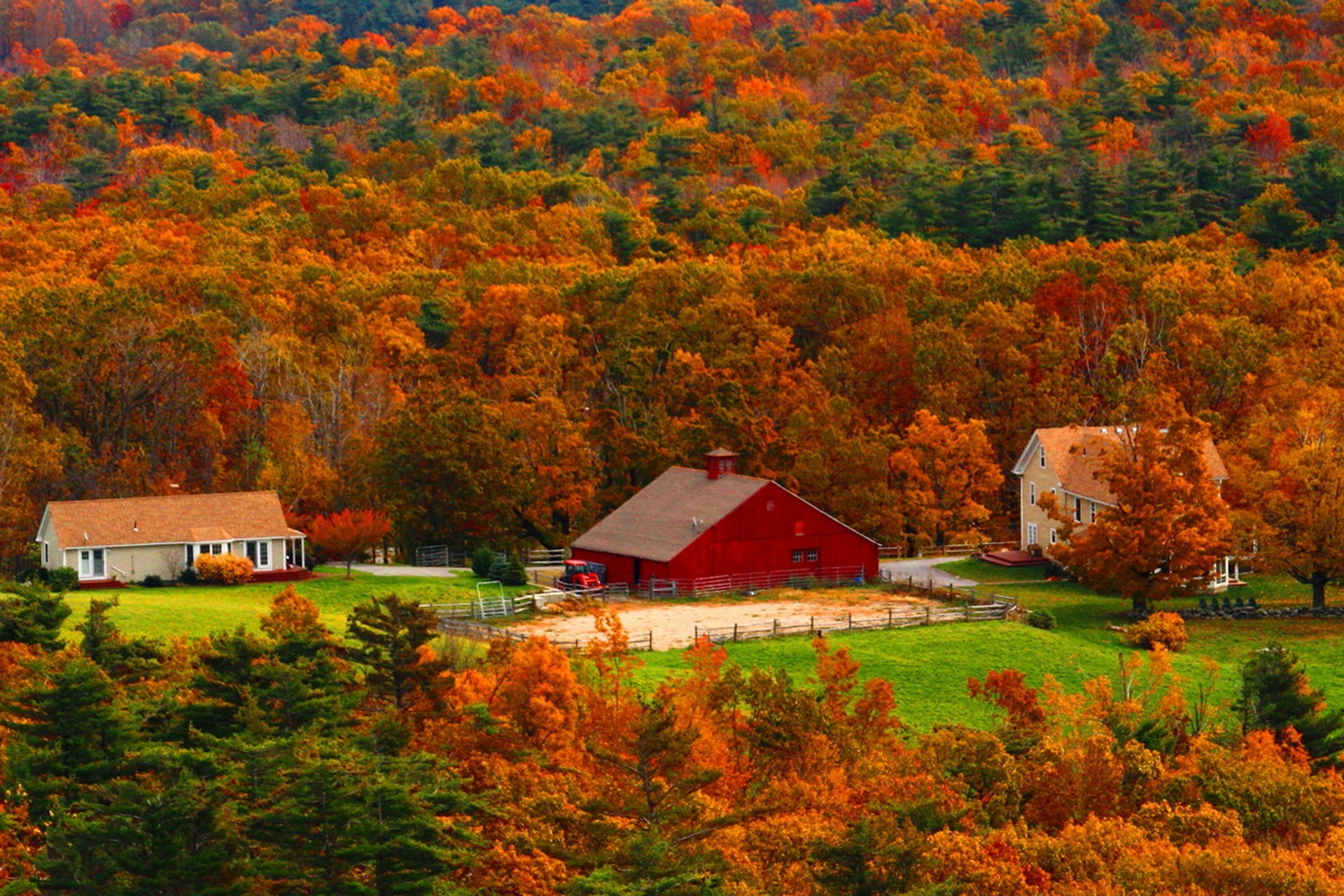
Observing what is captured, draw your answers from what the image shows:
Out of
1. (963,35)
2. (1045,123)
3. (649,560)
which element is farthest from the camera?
(963,35)

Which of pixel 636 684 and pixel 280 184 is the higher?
pixel 280 184

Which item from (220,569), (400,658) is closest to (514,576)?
(220,569)

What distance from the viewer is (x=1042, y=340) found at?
290 feet

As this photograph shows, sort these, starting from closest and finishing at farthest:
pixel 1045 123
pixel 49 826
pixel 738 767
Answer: pixel 49 826, pixel 738 767, pixel 1045 123

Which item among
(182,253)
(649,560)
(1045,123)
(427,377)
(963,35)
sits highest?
(963,35)

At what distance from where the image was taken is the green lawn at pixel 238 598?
178 feet

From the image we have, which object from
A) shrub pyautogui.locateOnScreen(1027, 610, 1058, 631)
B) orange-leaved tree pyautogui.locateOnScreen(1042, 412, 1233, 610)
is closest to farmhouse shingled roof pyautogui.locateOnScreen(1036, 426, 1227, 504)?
orange-leaved tree pyautogui.locateOnScreen(1042, 412, 1233, 610)

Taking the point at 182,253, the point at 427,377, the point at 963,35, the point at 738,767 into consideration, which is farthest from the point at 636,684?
the point at 963,35

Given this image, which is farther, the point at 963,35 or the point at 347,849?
the point at 963,35

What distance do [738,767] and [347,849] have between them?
1074cm

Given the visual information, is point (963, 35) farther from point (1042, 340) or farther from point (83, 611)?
point (83, 611)

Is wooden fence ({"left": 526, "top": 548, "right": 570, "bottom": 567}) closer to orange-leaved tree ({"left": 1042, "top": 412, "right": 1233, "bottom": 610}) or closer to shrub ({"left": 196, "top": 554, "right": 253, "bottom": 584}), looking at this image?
shrub ({"left": 196, "top": 554, "right": 253, "bottom": 584})

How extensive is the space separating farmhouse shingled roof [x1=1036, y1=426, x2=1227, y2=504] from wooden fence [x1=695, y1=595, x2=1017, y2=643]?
6.85 m

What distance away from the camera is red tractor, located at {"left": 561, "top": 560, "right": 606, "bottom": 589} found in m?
66.2
